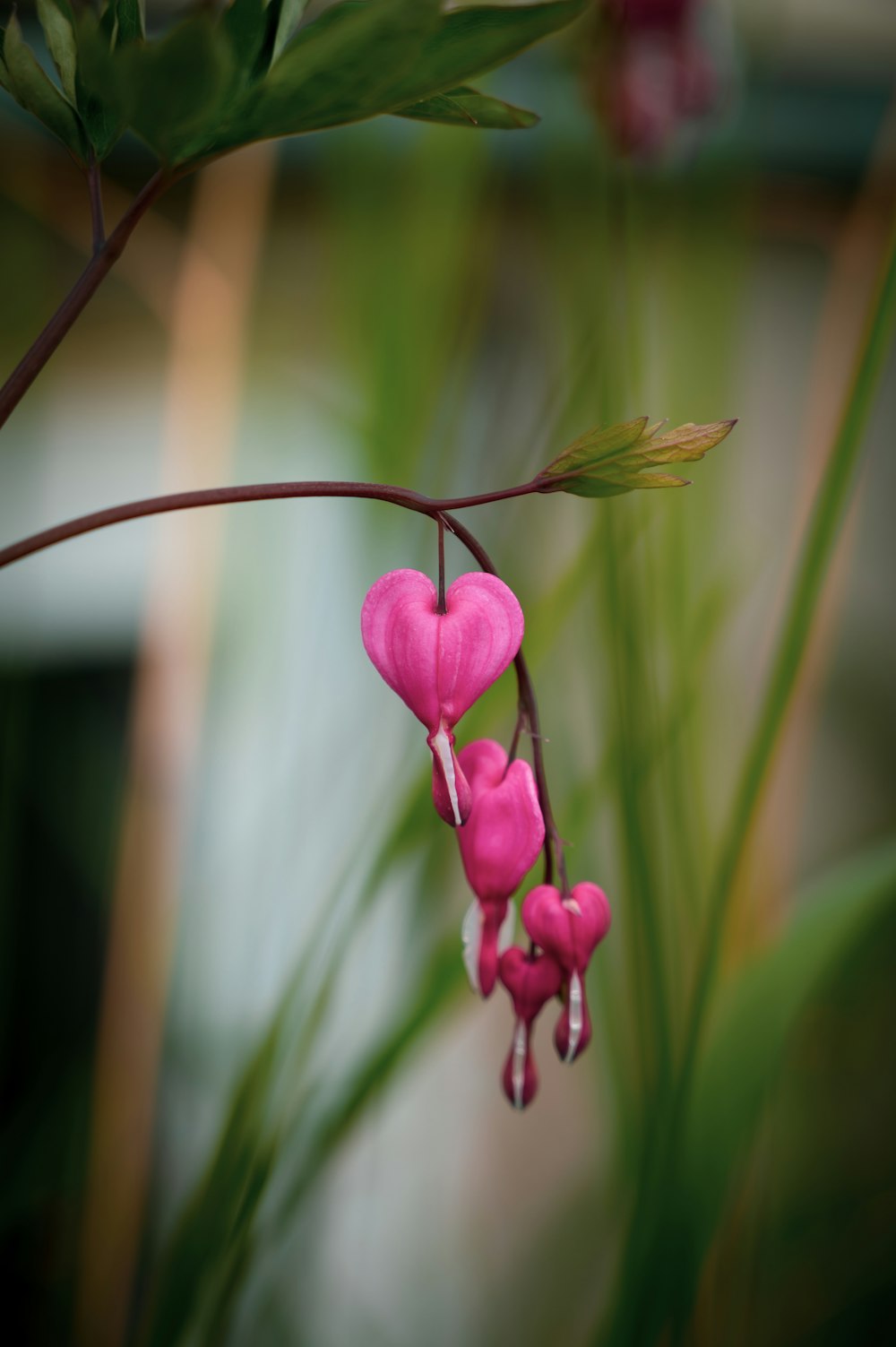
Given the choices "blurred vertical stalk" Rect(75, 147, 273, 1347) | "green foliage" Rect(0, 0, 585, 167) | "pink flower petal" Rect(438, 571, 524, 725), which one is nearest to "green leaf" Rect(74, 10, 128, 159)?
"green foliage" Rect(0, 0, 585, 167)

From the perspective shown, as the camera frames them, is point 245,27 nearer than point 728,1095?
Yes

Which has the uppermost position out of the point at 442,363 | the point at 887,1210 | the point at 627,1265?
the point at 442,363

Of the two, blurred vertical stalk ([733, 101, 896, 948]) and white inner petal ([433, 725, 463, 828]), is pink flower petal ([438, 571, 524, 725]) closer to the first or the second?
white inner petal ([433, 725, 463, 828])

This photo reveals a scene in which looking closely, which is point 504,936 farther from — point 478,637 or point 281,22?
point 281,22

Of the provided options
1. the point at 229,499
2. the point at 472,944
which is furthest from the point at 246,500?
the point at 472,944

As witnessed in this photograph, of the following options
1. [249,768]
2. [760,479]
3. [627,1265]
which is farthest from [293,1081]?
[760,479]

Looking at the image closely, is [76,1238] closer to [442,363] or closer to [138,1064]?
[138,1064]
